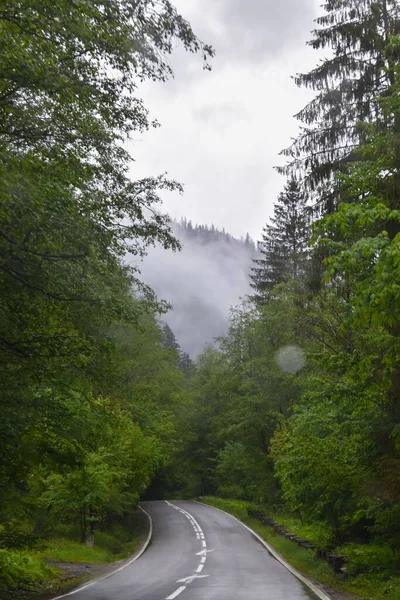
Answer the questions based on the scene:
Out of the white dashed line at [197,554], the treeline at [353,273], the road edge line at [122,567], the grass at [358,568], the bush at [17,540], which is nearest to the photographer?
the treeline at [353,273]

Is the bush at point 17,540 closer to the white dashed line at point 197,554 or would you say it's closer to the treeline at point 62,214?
the treeline at point 62,214

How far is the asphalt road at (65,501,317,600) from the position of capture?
12133 millimetres

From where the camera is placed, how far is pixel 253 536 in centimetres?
2609

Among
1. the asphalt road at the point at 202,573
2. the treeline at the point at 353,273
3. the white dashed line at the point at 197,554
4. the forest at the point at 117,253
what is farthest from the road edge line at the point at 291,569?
the white dashed line at the point at 197,554

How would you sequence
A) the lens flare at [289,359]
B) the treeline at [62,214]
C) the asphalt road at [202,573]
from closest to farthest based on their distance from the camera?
the treeline at [62,214] → the asphalt road at [202,573] → the lens flare at [289,359]

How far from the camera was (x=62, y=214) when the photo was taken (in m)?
7.02

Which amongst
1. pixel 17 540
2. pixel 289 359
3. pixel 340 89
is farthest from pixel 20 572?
pixel 289 359

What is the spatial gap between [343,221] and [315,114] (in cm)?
905

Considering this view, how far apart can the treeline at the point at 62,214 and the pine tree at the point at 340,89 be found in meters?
4.82

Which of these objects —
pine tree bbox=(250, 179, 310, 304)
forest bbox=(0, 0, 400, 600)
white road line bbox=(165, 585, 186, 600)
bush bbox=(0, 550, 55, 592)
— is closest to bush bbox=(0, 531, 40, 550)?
forest bbox=(0, 0, 400, 600)

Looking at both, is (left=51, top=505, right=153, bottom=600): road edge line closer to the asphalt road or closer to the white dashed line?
the asphalt road

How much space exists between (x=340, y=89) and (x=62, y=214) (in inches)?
388

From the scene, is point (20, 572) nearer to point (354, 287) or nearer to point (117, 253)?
point (117, 253)

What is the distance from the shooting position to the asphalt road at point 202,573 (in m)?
12.1
